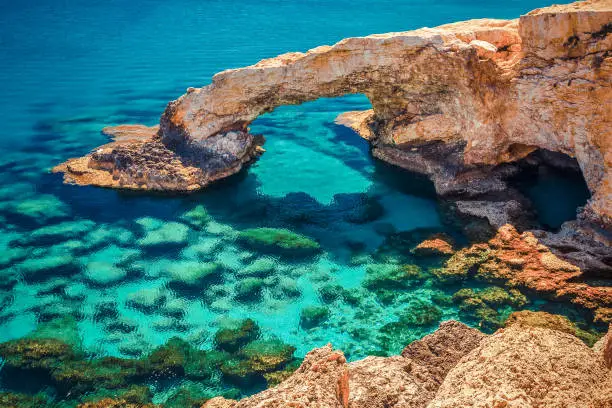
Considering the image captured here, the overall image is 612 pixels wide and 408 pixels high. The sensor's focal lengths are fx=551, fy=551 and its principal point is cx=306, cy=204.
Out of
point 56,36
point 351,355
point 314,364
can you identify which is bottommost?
point 351,355

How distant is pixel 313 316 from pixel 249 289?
1.44 meters

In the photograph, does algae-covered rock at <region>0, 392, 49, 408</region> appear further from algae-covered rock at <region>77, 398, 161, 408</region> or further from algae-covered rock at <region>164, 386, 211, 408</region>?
algae-covered rock at <region>164, 386, 211, 408</region>

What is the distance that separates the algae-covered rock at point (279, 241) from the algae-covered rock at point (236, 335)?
7.40 feet

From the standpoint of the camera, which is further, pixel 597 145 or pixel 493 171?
pixel 493 171

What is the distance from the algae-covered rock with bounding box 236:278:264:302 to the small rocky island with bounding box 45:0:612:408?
86.7 inches

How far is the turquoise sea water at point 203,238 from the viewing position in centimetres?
946

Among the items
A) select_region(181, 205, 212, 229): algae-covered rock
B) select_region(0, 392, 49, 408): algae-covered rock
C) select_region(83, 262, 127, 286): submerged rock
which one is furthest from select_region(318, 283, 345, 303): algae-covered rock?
select_region(0, 392, 49, 408): algae-covered rock

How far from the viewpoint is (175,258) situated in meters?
11.3

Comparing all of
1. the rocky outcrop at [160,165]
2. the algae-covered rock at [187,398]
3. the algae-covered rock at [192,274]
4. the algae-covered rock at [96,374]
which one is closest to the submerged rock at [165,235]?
the algae-covered rock at [192,274]

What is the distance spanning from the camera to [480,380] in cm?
513

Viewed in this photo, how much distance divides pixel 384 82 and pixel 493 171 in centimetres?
322

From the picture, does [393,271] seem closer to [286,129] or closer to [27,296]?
[27,296]

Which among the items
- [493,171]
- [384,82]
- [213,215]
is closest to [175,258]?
[213,215]

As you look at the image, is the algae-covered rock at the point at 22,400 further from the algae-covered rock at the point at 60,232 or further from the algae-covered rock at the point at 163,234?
the algae-covered rock at the point at 60,232
